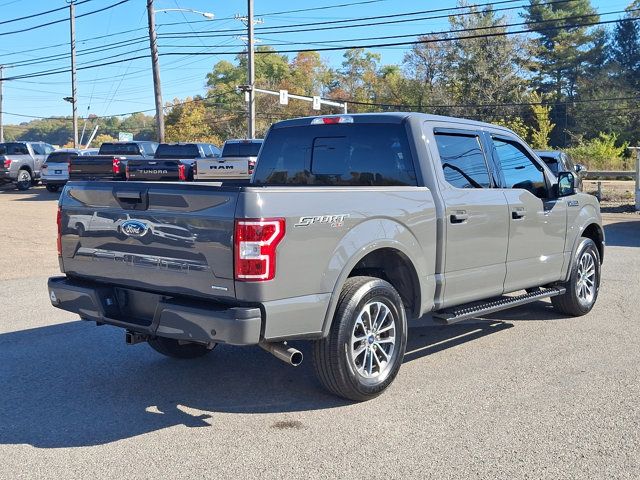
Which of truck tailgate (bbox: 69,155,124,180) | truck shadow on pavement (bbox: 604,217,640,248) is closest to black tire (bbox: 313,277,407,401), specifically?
truck shadow on pavement (bbox: 604,217,640,248)

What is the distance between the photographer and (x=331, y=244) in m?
4.54

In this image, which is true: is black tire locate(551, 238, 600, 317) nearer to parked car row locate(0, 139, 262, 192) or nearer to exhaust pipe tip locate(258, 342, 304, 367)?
exhaust pipe tip locate(258, 342, 304, 367)

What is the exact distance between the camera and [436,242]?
543 centimetres

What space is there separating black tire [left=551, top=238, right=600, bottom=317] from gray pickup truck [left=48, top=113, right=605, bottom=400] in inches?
22.6

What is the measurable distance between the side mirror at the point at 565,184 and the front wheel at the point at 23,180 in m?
28.3

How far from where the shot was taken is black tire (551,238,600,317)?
7.43 metres

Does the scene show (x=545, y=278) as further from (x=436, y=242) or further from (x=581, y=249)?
(x=436, y=242)

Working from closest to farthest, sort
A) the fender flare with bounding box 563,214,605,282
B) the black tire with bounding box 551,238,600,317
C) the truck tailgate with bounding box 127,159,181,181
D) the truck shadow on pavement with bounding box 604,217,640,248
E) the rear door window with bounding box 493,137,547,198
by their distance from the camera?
the rear door window with bounding box 493,137,547,198 < the fender flare with bounding box 563,214,605,282 < the black tire with bounding box 551,238,600,317 < the truck shadow on pavement with bounding box 604,217,640,248 < the truck tailgate with bounding box 127,159,181,181

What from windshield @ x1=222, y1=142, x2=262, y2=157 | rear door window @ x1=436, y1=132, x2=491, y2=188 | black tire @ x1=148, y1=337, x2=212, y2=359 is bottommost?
black tire @ x1=148, y1=337, x2=212, y2=359

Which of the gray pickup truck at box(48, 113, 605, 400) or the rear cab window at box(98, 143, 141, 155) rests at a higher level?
the rear cab window at box(98, 143, 141, 155)

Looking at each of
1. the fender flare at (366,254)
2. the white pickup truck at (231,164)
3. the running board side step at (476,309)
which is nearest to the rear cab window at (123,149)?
the white pickup truck at (231,164)

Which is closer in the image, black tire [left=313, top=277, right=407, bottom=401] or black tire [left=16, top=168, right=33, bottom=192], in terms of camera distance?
black tire [left=313, top=277, right=407, bottom=401]

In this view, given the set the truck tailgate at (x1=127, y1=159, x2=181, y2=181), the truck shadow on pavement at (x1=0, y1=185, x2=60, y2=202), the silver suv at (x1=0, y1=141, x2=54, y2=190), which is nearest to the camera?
the truck tailgate at (x1=127, y1=159, x2=181, y2=181)

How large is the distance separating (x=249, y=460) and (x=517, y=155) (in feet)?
14.0
